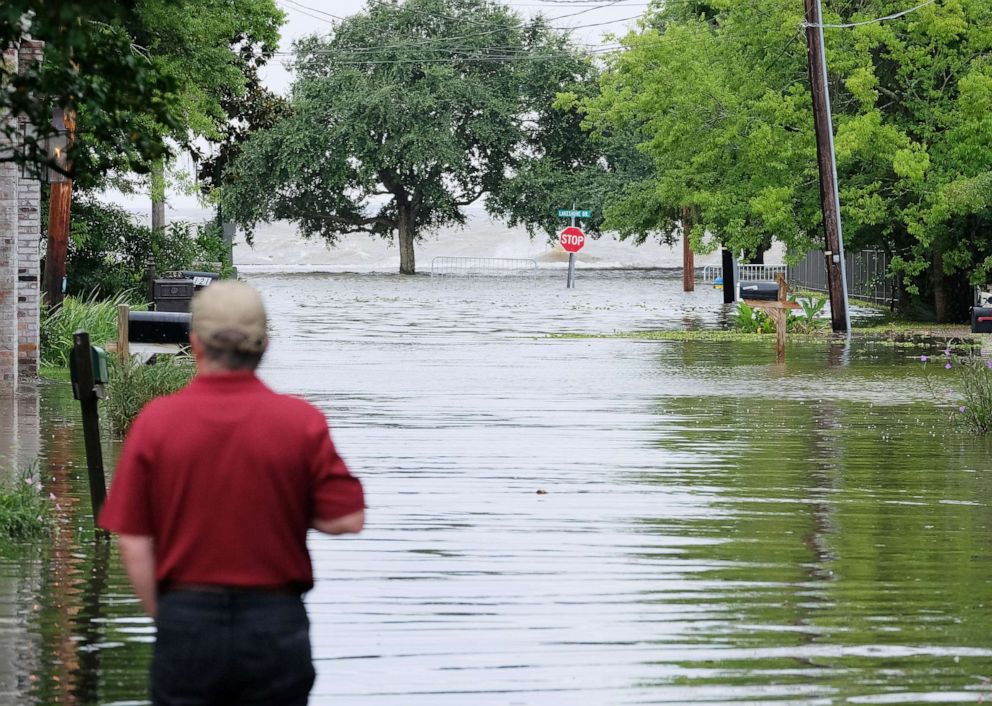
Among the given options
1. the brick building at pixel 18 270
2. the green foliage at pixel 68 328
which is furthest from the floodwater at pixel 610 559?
the green foliage at pixel 68 328

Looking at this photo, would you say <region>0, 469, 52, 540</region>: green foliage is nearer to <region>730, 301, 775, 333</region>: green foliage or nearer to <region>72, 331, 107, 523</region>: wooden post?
<region>72, 331, 107, 523</region>: wooden post

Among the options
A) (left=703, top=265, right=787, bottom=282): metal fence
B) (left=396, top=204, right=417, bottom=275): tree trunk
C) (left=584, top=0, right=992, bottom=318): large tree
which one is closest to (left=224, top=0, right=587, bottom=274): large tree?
(left=396, top=204, right=417, bottom=275): tree trunk

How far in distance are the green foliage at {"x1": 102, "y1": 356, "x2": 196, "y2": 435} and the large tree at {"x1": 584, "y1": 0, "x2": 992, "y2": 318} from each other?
22533 mm

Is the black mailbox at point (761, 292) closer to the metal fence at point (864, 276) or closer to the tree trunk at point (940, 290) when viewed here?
the tree trunk at point (940, 290)

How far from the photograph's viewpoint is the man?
14.3ft

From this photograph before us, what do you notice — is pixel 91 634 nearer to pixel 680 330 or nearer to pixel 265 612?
pixel 265 612

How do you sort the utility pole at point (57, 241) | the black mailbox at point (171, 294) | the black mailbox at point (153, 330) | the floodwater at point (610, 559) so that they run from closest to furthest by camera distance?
the floodwater at point (610, 559) → the black mailbox at point (153, 330) → the utility pole at point (57, 241) → the black mailbox at point (171, 294)

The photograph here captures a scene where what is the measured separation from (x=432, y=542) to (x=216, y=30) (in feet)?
86.0

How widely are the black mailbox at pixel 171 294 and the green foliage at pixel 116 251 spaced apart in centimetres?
478

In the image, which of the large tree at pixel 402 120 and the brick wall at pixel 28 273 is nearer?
the brick wall at pixel 28 273

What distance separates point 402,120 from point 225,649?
8577 centimetres

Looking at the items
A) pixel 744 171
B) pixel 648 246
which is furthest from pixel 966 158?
pixel 648 246

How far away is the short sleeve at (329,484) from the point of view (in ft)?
14.6

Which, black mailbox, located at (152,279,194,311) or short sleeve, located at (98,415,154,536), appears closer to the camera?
short sleeve, located at (98,415,154,536)
